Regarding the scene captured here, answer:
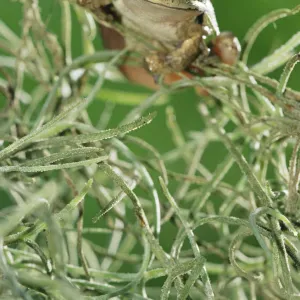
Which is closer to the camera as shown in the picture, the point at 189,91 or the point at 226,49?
the point at 226,49

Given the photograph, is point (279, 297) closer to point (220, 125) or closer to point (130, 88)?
point (220, 125)

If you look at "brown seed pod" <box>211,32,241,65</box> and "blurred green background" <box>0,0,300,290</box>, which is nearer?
"brown seed pod" <box>211,32,241,65</box>

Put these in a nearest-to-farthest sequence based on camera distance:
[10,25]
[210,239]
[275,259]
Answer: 1. [275,259]
2. [210,239]
3. [10,25]

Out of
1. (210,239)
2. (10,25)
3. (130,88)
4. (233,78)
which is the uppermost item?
(233,78)

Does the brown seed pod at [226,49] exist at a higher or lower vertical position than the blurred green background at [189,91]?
higher

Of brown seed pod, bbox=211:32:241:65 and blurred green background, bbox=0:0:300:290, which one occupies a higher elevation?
brown seed pod, bbox=211:32:241:65

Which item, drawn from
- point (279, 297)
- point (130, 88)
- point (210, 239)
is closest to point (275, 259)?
point (279, 297)

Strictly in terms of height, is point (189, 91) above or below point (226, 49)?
below

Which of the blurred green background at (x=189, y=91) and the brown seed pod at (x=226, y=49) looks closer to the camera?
the brown seed pod at (x=226, y=49)
